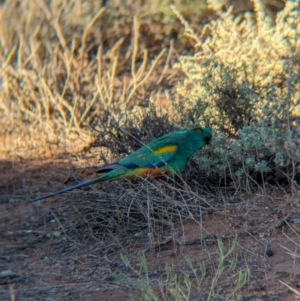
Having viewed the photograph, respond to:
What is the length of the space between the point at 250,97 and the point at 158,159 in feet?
3.31

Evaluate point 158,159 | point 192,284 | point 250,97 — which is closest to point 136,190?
point 158,159

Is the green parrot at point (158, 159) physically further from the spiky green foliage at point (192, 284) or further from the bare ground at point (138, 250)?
the spiky green foliage at point (192, 284)

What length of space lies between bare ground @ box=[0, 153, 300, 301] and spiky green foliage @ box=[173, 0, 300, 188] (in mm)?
280

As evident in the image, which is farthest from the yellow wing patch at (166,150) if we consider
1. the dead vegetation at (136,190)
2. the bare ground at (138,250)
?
the bare ground at (138,250)

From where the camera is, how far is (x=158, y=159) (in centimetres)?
531

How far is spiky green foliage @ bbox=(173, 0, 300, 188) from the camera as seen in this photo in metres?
5.30

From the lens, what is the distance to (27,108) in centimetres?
838

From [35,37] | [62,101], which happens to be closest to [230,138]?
[62,101]

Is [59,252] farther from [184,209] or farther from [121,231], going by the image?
[184,209]

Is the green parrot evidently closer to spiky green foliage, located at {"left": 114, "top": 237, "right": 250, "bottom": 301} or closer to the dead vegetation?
the dead vegetation

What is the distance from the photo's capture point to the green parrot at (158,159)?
207 inches

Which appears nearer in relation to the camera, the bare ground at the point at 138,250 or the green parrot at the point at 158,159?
the bare ground at the point at 138,250

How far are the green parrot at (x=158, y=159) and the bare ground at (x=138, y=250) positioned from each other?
253 millimetres

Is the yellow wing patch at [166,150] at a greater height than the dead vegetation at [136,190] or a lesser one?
greater
